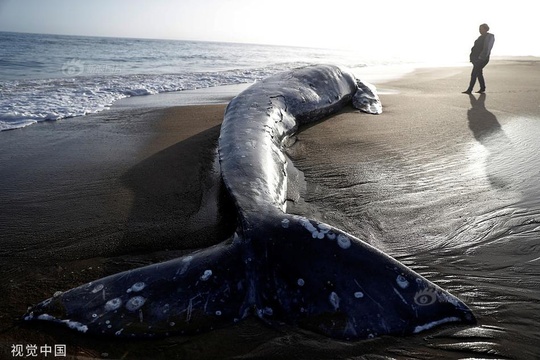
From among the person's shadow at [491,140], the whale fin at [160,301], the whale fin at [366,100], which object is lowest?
the whale fin at [160,301]

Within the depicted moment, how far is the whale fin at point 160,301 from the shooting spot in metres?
→ 2.00

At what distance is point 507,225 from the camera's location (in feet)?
10.6

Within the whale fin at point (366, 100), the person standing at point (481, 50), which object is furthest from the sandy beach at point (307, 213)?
the person standing at point (481, 50)

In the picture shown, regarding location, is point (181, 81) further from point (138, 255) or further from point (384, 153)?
point (138, 255)

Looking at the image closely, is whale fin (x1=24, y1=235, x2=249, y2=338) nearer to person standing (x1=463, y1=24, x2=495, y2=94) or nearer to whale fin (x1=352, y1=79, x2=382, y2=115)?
whale fin (x1=352, y1=79, x2=382, y2=115)

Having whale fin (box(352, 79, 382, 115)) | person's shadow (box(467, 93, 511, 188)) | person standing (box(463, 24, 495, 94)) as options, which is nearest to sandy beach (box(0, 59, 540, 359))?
person's shadow (box(467, 93, 511, 188))

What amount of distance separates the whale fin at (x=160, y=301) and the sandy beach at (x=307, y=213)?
74mm

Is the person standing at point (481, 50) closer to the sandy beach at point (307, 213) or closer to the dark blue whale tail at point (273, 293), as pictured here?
the sandy beach at point (307, 213)

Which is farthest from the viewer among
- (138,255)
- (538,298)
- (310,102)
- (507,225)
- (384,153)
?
(310,102)

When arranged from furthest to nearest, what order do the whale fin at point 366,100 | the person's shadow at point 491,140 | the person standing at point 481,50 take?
the person standing at point 481,50 → the whale fin at point 366,100 → the person's shadow at point 491,140

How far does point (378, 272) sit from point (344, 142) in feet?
12.4

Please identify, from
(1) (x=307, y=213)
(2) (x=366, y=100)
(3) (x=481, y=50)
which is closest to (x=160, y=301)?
(1) (x=307, y=213)

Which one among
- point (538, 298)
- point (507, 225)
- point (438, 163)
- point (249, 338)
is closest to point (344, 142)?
point (438, 163)

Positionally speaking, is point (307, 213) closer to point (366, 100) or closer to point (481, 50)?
point (366, 100)
